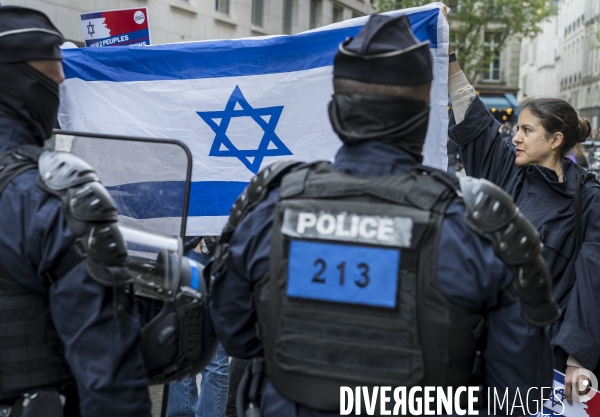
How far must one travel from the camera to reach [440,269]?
7.26 ft

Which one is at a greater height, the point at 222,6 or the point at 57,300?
the point at 222,6

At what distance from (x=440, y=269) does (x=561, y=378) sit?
5.52 ft

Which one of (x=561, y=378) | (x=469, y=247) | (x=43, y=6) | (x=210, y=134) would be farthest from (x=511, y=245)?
(x=43, y=6)

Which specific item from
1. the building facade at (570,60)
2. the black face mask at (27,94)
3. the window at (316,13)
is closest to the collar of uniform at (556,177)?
the black face mask at (27,94)

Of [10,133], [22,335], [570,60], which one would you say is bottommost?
[22,335]

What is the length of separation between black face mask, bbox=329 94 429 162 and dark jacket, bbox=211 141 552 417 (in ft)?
0.12

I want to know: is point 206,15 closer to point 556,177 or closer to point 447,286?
point 556,177

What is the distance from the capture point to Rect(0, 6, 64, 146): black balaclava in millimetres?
2518

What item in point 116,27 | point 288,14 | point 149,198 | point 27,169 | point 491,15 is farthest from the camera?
point 491,15

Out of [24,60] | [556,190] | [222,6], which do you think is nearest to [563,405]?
[556,190]

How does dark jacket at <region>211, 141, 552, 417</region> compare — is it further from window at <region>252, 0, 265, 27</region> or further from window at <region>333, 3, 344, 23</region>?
window at <region>333, 3, 344, 23</region>

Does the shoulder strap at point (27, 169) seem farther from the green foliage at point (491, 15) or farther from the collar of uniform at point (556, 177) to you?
the green foliage at point (491, 15)

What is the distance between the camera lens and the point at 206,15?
1798cm

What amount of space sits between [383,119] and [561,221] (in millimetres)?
1696
